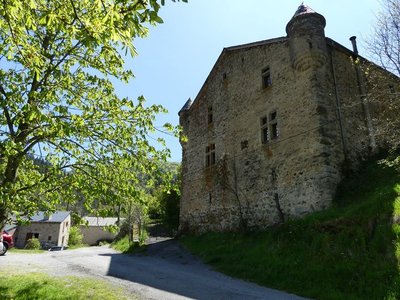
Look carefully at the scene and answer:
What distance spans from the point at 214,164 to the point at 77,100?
1299cm

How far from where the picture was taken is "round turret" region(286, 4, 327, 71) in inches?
579

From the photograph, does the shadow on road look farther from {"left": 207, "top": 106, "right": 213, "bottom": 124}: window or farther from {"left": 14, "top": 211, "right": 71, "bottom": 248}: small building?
{"left": 14, "top": 211, "right": 71, "bottom": 248}: small building

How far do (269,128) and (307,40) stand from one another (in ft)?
14.3

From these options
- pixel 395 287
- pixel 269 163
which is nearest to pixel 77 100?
pixel 395 287

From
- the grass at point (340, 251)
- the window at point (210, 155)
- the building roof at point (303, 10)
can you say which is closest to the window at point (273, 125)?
the grass at point (340, 251)

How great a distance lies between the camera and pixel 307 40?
14758 millimetres

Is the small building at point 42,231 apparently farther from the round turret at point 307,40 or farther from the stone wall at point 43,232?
the round turret at point 307,40

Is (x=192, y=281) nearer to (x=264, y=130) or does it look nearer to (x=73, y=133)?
(x=73, y=133)

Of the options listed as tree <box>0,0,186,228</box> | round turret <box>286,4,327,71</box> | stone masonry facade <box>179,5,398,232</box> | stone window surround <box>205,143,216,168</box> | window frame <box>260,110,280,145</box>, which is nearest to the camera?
tree <box>0,0,186,228</box>

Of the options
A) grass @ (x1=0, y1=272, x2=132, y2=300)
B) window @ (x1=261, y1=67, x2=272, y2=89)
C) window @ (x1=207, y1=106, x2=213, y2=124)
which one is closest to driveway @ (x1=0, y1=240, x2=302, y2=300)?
grass @ (x1=0, y1=272, x2=132, y2=300)

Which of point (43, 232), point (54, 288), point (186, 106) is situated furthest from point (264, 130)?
point (43, 232)

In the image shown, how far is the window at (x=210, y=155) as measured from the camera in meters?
20.6

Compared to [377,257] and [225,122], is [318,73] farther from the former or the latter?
[377,257]

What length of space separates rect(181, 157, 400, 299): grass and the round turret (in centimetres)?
532
